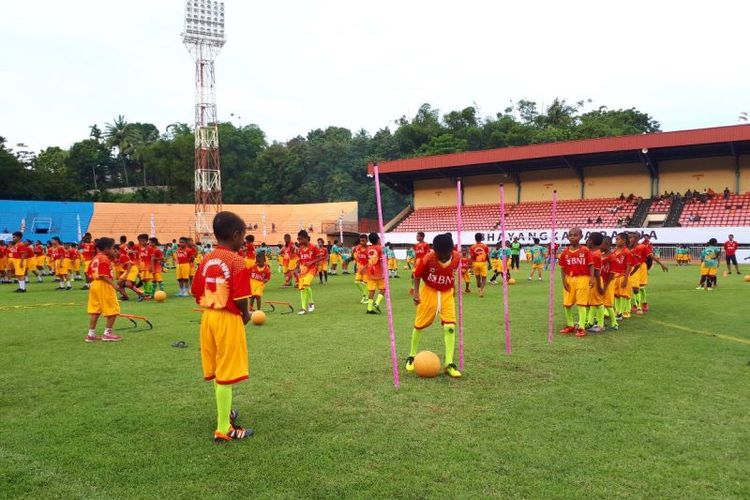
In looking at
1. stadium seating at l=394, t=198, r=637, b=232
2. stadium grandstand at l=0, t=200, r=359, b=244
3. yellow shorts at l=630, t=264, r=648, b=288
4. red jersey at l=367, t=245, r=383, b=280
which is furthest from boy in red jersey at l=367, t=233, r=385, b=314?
stadium grandstand at l=0, t=200, r=359, b=244

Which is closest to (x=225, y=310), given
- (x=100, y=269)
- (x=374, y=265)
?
(x=100, y=269)

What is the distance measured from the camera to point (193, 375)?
775 cm

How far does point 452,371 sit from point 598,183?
40.6 meters

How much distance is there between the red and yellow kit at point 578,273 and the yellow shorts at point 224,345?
744 centimetres

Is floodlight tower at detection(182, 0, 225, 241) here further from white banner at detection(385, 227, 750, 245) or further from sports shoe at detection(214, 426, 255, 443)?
sports shoe at detection(214, 426, 255, 443)

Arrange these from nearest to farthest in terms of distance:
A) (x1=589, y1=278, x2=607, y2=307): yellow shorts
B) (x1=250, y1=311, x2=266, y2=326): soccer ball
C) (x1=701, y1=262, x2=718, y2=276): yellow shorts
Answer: (x1=589, y1=278, x2=607, y2=307): yellow shorts, (x1=250, y1=311, x2=266, y2=326): soccer ball, (x1=701, y1=262, x2=718, y2=276): yellow shorts

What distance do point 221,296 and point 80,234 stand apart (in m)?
51.7

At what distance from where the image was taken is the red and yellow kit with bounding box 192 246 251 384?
17.1 feet

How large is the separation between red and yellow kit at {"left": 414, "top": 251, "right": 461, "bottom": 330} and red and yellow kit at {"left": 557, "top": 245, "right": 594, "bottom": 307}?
4.00 meters

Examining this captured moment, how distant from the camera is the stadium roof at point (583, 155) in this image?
36531 millimetres

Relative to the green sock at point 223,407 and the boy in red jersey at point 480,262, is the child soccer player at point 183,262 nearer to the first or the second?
the boy in red jersey at point 480,262

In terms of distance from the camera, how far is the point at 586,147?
4056 cm

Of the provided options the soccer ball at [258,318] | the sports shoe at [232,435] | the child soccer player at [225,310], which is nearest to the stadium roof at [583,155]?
the soccer ball at [258,318]

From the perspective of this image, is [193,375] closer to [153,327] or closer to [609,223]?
[153,327]
